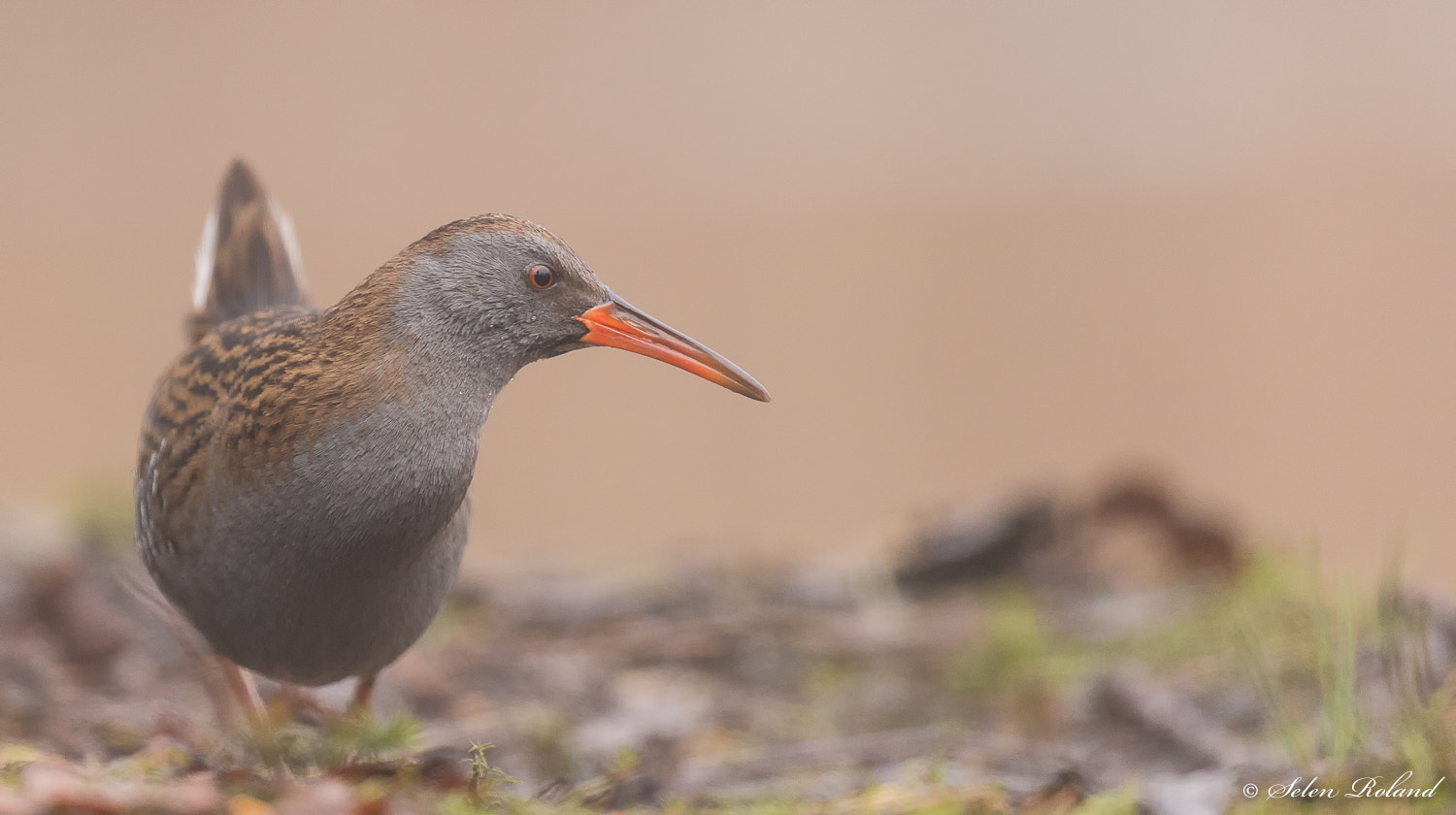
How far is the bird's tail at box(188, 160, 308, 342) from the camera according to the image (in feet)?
12.8

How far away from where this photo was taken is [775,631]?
4879 millimetres

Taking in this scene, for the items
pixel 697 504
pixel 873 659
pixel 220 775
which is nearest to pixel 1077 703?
pixel 873 659

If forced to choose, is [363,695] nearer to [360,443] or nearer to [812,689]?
[360,443]

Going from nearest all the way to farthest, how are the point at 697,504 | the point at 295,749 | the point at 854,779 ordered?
the point at 295,749
the point at 854,779
the point at 697,504

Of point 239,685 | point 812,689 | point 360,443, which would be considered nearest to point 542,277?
point 360,443

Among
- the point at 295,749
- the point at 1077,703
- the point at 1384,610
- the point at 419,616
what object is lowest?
the point at 1077,703

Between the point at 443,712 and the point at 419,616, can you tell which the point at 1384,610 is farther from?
the point at 443,712

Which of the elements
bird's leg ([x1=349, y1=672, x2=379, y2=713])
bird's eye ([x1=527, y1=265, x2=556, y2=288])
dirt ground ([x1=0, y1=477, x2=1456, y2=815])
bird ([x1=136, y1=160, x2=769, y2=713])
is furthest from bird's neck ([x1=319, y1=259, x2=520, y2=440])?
bird's leg ([x1=349, y1=672, x2=379, y2=713])

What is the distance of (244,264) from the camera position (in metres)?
3.91

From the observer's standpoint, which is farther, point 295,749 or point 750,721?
point 750,721

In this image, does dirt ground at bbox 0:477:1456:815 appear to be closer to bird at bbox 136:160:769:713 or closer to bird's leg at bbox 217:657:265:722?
bird's leg at bbox 217:657:265:722

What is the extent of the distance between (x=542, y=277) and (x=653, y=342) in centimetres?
29

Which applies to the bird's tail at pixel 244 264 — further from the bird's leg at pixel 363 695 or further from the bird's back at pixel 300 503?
the bird's leg at pixel 363 695

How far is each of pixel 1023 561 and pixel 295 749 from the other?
3520 mm
